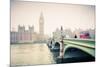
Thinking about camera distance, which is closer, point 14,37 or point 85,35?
point 14,37

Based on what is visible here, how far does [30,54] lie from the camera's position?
6.21ft

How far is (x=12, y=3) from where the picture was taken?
183cm

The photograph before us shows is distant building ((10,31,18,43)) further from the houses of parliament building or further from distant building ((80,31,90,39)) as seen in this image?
distant building ((80,31,90,39))

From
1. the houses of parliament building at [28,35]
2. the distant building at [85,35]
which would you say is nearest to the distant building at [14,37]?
the houses of parliament building at [28,35]

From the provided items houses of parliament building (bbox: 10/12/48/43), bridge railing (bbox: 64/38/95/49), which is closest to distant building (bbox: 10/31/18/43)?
houses of parliament building (bbox: 10/12/48/43)

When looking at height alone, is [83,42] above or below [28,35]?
below

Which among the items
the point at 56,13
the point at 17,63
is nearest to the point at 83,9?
the point at 56,13

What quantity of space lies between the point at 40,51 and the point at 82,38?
610 millimetres

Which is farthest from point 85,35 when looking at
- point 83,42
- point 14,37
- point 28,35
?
point 14,37

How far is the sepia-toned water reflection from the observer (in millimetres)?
1840

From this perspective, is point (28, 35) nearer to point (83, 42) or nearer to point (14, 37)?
point (14, 37)

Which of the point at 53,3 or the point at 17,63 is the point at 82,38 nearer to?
the point at 53,3

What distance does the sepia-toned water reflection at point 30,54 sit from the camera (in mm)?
1840

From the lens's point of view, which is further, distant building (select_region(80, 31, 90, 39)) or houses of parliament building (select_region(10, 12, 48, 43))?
distant building (select_region(80, 31, 90, 39))
